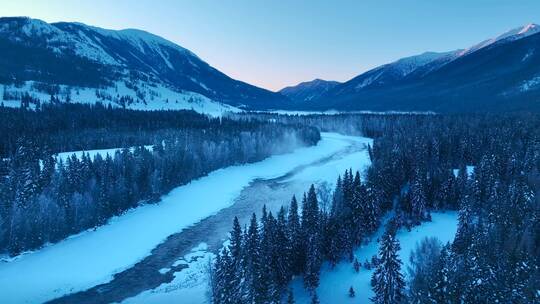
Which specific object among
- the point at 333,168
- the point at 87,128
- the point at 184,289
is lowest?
the point at 184,289

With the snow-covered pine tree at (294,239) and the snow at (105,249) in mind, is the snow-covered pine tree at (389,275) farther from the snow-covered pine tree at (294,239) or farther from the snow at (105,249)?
the snow at (105,249)

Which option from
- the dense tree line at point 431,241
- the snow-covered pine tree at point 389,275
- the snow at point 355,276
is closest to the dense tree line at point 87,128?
the dense tree line at point 431,241

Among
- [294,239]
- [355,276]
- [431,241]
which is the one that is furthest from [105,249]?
[431,241]

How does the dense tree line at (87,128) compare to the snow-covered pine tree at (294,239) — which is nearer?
the snow-covered pine tree at (294,239)

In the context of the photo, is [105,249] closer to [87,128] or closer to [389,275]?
[389,275]

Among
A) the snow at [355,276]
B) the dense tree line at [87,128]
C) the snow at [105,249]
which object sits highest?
the dense tree line at [87,128]

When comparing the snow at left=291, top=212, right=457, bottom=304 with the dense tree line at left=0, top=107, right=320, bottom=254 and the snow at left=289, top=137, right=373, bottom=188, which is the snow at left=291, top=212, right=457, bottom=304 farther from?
the dense tree line at left=0, top=107, right=320, bottom=254
